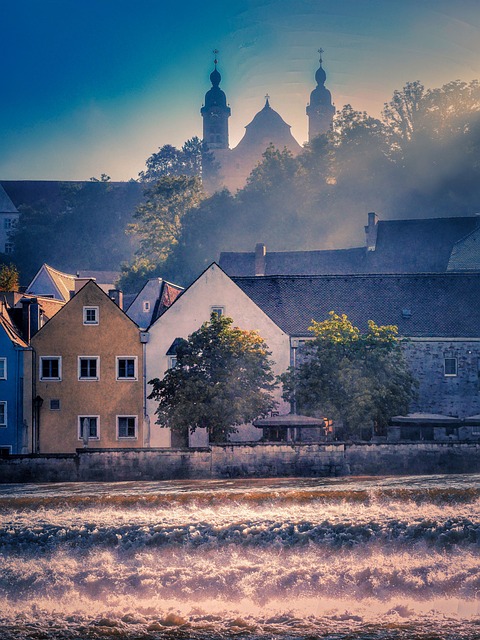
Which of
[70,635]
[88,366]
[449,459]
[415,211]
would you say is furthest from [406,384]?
[415,211]

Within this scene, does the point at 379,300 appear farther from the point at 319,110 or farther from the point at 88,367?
the point at 319,110

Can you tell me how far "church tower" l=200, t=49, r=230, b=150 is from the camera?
16450 cm

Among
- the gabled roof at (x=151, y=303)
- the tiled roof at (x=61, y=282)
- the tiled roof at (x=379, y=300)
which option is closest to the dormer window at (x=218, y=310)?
the tiled roof at (x=379, y=300)

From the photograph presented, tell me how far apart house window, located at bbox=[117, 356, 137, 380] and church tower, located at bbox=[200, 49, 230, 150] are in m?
116

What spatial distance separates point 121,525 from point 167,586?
3.70 m

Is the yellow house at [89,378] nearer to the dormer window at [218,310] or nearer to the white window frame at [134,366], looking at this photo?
the white window frame at [134,366]

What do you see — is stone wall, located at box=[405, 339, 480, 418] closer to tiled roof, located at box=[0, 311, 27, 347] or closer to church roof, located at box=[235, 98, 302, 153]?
tiled roof, located at box=[0, 311, 27, 347]

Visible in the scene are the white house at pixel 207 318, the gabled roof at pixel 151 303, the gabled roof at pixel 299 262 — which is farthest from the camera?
the gabled roof at pixel 299 262

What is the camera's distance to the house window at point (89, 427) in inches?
2008

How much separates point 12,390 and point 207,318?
10930 millimetres

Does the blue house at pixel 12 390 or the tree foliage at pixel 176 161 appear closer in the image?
the blue house at pixel 12 390

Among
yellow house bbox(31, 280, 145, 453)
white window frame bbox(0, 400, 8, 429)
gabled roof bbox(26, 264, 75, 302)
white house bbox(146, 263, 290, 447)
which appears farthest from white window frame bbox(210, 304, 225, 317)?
gabled roof bbox(26, 264, 75, 302)

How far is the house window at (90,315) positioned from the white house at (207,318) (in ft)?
9.77

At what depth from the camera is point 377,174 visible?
102438mm
